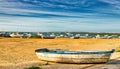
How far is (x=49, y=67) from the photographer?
19.2m

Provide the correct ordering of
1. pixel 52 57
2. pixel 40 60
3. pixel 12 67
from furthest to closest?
pixel 40 60 < pixel 52 57 < pixel 12 67

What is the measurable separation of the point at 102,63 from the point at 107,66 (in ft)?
3.50

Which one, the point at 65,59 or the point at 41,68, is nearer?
the point at 41,68

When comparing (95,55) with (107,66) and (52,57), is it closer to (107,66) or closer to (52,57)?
(107,66)

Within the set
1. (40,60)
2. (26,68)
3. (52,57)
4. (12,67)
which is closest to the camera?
(26,68)

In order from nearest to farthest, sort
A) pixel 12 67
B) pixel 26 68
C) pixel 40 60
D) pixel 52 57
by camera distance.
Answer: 1. pixel 26 68
2. pixel 12 67
3. pixel 52 57
4. pixel 40 60

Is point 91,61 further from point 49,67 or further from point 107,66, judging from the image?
point 49,67

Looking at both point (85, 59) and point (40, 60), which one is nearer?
point (85, 59)

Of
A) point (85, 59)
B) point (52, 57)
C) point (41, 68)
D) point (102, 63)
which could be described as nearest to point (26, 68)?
point (41, 68)

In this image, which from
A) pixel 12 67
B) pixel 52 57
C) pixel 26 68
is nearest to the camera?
pixel 26 68

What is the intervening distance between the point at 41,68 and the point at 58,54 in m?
2.19

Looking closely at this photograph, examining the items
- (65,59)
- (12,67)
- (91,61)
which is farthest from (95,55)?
(12,67)

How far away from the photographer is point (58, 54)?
20500mm

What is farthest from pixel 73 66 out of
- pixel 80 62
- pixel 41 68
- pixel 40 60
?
pixel 40 60
